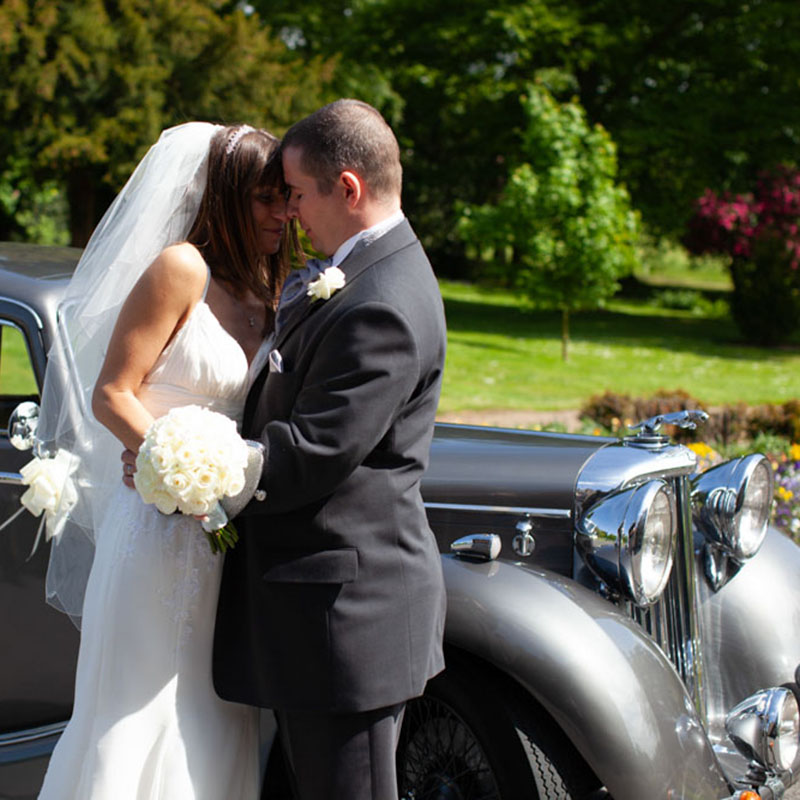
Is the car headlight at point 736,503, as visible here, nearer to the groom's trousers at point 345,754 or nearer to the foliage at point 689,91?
the groom's trousers at point 345,754

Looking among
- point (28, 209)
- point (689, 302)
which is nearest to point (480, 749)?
point (689, 302)

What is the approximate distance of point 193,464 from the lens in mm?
1956

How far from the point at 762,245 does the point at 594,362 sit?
5263mm

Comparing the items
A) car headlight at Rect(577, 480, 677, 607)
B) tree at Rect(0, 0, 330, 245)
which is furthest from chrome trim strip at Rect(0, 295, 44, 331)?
tree at Rect(0, 0, 330, 245)

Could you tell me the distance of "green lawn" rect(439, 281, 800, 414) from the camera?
484 inches

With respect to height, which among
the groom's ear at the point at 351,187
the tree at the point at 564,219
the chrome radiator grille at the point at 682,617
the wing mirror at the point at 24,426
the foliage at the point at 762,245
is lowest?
the foliage at the point at 762,245

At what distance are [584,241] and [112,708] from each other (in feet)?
44.7

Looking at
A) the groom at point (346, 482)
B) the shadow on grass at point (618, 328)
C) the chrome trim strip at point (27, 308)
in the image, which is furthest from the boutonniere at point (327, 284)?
the shadow on grass at point (618, 328)

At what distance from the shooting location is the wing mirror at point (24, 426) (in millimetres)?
2705

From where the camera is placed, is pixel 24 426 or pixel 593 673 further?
pixel 24 426

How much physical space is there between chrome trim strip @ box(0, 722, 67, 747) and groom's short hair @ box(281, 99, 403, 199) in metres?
1.72

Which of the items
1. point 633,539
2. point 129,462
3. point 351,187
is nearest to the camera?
point 351,187

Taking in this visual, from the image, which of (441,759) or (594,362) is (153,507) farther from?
(594,362)

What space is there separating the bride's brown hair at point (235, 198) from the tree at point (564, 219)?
13105 millimetres
